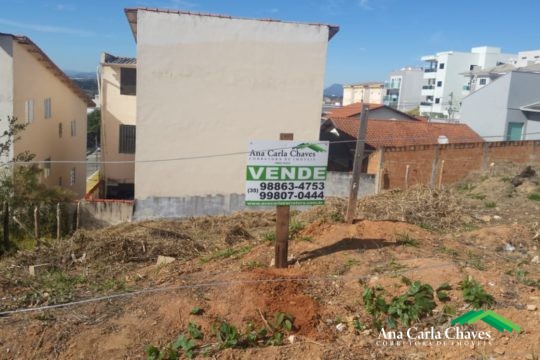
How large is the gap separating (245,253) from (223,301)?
1.66 m

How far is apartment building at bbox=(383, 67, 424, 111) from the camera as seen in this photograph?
86.0 meters

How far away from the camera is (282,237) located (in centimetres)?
573

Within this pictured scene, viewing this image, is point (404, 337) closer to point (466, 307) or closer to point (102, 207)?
point (466, 307)

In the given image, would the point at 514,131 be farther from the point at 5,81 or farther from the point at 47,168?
the point at 5,81

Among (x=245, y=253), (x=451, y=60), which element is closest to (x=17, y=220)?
(x=245, y=253)

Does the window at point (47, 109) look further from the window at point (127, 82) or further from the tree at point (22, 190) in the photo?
the window at point (127, 82)

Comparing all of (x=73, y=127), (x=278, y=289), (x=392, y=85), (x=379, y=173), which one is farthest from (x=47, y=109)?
(x=392, y=85)

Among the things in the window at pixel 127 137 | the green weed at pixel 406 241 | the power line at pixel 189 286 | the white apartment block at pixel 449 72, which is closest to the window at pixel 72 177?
the window at pixel 127 137

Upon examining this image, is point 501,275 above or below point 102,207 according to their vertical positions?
above

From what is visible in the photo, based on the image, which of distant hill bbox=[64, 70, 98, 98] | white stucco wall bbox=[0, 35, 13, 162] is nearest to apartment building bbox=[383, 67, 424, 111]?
distant hill bbox=[64, 70, 98, 98]

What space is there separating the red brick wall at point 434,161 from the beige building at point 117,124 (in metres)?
13.0

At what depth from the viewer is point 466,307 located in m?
4.66

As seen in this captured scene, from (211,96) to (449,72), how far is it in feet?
205

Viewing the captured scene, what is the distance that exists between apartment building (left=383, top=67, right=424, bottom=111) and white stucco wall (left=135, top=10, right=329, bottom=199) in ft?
230
